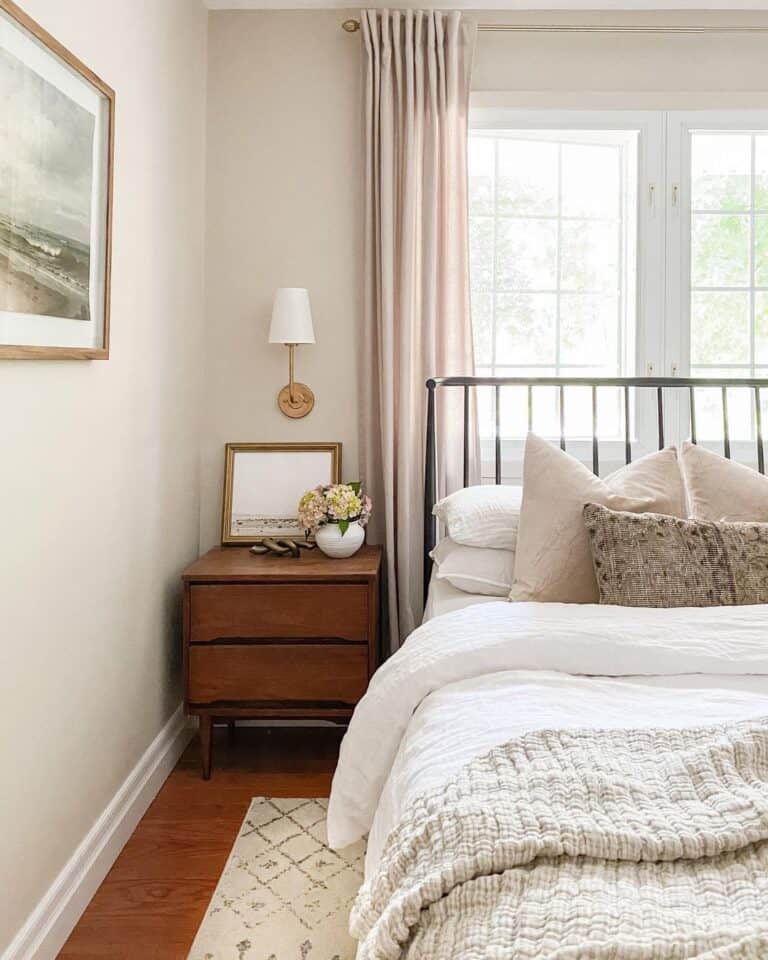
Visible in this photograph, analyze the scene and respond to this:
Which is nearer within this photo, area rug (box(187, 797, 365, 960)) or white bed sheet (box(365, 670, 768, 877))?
white bed sheet (box(365, 670, 768, 877))

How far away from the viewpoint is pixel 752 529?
205 centimetres

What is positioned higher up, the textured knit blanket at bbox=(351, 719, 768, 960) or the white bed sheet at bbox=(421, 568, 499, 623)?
the white bed sheet at bbox=(421, 568, 499, 623)

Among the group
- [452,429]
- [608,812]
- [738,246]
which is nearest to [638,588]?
[608,812]

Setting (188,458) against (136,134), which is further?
(188,458)

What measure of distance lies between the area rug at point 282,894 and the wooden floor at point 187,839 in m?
0.05

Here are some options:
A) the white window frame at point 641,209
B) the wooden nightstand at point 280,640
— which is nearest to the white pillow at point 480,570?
the wooden nightstand at point 280,640

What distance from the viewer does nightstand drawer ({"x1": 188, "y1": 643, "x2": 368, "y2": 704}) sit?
2.67 meters

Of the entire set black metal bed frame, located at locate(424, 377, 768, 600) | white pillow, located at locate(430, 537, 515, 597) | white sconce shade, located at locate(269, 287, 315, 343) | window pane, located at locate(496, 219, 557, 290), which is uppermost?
window pane, located at locate(496, 219, 557, 290)

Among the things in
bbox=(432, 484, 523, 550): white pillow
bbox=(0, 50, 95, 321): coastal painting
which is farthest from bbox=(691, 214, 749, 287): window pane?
bbox=(0, 50, 95, 321): coastal painting

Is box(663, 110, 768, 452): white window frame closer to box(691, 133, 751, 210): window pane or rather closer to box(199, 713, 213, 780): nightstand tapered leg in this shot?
box(691, 133, 751, 210): window pane

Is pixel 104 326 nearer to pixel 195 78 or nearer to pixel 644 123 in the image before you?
pixel 195 78

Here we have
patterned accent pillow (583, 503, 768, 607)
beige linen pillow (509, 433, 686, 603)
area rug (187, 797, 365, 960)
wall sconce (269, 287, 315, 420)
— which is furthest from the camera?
wall sconce (269, 287, 315, 420)

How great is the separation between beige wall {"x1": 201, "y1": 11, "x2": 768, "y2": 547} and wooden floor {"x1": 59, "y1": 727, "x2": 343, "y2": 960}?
3.77ft

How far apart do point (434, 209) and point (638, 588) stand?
5.29 ft
